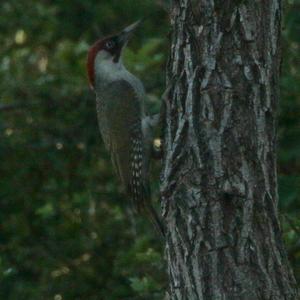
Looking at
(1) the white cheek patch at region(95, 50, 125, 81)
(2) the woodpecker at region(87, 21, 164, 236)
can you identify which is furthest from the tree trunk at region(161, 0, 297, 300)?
(1) the white cheek patch at region(95, 50, 125, 81)

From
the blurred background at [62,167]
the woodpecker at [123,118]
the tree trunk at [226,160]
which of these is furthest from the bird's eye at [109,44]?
the tree trunk at [226,160]

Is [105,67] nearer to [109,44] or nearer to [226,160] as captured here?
[109,44]

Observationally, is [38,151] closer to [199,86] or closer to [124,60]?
[124,60]

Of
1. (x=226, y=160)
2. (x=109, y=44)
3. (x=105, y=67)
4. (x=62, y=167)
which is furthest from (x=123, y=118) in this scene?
(x=226, y=160)

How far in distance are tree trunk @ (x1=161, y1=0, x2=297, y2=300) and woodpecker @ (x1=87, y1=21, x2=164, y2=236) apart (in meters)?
1.81

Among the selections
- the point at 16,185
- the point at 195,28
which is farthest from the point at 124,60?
the point at 195,28

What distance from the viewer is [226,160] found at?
18.3 ft

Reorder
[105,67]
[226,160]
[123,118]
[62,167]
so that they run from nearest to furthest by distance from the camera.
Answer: [226,160]
[123,118]
[105,67]
[62,167]

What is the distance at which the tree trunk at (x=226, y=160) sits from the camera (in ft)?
18.2

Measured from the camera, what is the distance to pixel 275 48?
5.70 meters

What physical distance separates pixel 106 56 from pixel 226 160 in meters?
3.05

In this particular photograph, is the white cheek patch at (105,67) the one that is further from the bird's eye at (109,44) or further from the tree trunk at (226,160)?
the tree trunk at (226,160)

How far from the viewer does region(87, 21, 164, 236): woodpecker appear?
787 cm

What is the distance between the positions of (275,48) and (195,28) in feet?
1.19
